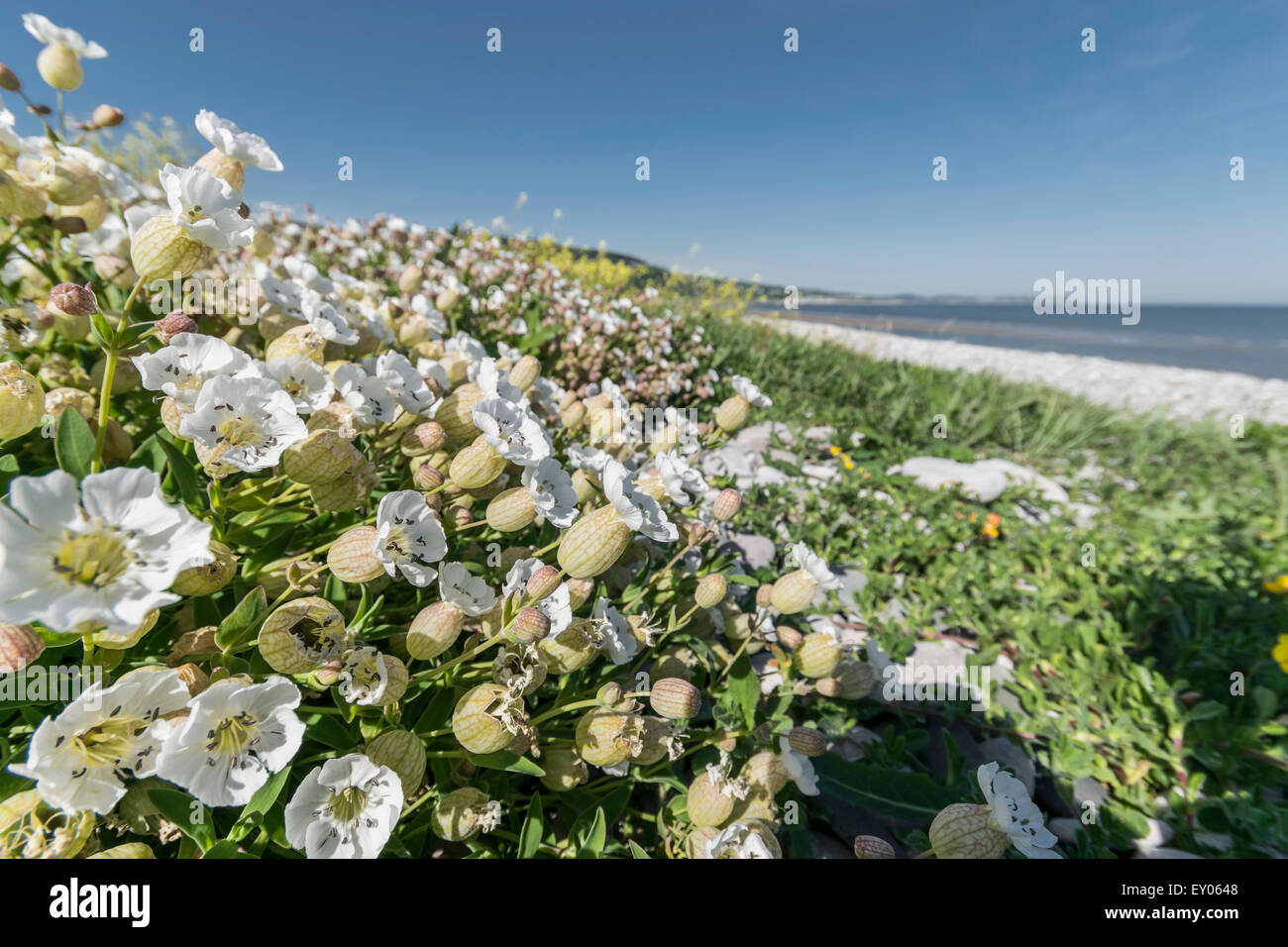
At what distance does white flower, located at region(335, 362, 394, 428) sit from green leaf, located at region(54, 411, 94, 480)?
0.32 m

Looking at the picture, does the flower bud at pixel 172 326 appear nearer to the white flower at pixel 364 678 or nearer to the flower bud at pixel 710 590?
Answer: the white flower at pixel 364 678

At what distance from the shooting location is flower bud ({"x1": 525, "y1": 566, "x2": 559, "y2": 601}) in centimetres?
78

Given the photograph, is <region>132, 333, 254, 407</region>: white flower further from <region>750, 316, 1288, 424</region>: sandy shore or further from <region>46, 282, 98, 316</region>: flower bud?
<region>750, 316, 1288, 424</region>: sandy shore

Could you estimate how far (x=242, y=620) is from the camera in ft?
2.35

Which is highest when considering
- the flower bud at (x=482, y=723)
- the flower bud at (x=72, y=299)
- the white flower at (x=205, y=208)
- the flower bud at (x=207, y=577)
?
the white flower at (x=205, y=208)

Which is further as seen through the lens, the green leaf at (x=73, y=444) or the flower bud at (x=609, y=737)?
the flower bud at (x=609, y=737)

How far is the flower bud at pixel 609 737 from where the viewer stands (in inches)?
33.3

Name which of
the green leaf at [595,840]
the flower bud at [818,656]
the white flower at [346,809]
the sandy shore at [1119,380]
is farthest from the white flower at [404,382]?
the sandy shore at [1119,380]

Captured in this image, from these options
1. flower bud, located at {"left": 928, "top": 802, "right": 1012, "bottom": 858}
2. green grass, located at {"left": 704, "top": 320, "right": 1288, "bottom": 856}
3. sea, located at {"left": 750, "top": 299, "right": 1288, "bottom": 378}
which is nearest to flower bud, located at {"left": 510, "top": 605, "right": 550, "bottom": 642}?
flower bud, located at {"left": 928, "top": 802, "right": 1012, "bottom": 858}

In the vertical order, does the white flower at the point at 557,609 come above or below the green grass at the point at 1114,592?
above

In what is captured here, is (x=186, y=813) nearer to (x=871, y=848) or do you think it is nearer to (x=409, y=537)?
(x=409, y=537)

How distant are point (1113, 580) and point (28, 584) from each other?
120 inches

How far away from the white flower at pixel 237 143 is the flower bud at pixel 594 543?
857 mm

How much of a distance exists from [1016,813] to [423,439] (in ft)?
3.63
